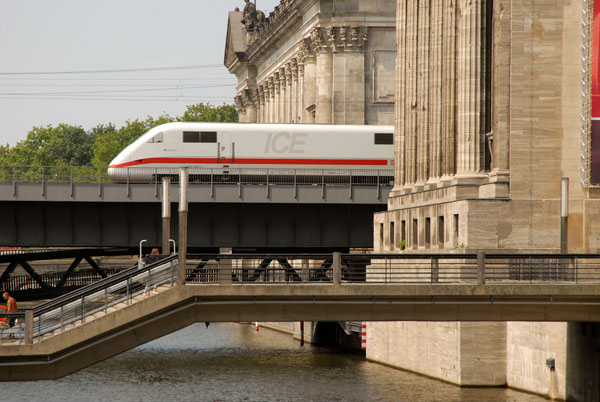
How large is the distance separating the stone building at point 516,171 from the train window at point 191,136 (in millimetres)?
17422

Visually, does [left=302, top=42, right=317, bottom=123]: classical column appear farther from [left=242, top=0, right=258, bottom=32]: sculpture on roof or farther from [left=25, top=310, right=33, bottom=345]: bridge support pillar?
[left=25, top=310, right=33, bottom=345]: bridge support pillar

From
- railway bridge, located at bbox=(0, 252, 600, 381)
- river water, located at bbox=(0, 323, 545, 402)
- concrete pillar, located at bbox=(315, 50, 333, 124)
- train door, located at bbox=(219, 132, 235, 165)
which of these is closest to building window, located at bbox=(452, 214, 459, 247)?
river water, located at bbox=(0, 323, 545, 402)

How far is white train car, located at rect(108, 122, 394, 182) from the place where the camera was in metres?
73.4

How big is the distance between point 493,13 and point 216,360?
2916cm

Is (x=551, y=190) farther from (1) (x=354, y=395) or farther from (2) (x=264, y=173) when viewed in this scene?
(2) (x=264, y=173)

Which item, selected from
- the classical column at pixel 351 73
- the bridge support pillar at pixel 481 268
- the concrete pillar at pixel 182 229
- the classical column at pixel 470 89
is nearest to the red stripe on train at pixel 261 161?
the classical column at pixel 470 89

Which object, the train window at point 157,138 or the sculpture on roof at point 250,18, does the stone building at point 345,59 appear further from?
the sculpture on roof at point 250,18

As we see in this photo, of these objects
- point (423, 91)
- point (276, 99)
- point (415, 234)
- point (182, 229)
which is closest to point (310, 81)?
point (276, 99)

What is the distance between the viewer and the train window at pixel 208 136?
246ft

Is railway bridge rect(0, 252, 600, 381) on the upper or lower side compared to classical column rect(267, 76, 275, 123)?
lower

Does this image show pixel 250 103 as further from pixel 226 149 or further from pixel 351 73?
pixel 226 149

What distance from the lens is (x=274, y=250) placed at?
77062mm

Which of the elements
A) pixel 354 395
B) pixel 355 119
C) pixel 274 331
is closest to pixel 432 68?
pixel 354 395

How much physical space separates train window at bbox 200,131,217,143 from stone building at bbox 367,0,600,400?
16749mm
